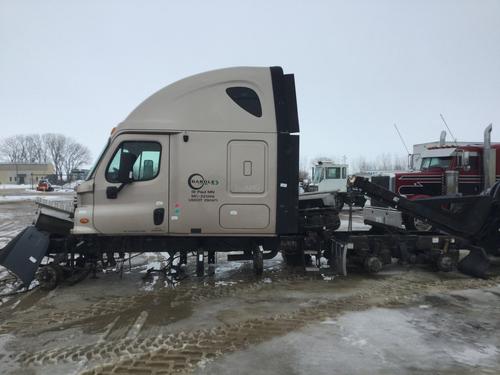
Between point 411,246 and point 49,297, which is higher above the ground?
point 411,246

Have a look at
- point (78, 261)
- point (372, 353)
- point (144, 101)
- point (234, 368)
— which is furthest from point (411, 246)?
point (78, 261)

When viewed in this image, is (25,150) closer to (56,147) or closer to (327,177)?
(56,147)

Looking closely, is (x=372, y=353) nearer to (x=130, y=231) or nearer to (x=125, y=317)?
(x=125, y=317)

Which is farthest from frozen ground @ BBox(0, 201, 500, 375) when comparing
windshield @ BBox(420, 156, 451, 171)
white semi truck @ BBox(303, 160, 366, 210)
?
white semi truck @ BBox(303, 160, 366, 210)

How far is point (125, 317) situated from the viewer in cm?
538

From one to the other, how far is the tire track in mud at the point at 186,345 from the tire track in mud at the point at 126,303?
899mm

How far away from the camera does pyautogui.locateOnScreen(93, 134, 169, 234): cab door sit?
6.49 metres

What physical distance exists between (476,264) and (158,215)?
6029 millimetres

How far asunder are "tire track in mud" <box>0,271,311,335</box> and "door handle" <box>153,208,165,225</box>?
1.17 m

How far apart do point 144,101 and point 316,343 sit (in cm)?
463

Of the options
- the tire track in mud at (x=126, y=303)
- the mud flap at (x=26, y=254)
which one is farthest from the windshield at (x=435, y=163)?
the mud flap at (x=26, y=254)

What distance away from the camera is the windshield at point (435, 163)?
1282cm

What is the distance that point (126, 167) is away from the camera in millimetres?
6418

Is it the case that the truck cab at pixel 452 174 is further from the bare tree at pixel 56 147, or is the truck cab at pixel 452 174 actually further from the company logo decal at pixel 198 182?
the bare tree at pixel 56 147
